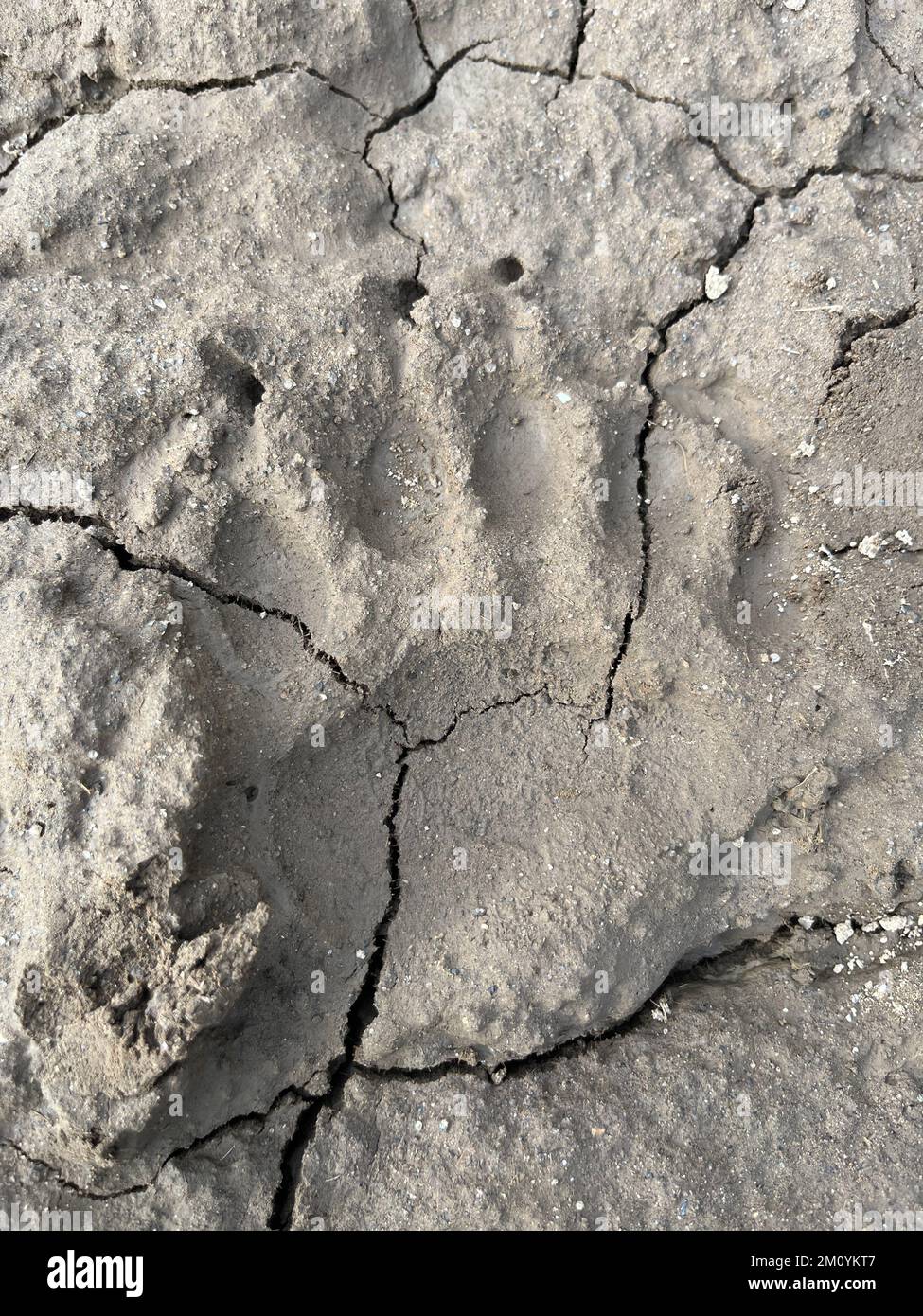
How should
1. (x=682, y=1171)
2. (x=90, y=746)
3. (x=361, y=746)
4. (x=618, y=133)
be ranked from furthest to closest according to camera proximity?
(x=618, y=133)
(x=361, y=746)
(x=682, y=1171)
(x=90, y=746)

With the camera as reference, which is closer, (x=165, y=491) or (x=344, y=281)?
(x=165, y=491)

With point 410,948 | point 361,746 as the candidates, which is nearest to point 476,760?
point 361,746

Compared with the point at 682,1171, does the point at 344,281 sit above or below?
above

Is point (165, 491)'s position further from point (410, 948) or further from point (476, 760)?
point (410, 948)

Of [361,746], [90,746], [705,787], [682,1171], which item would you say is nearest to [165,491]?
[90,746]

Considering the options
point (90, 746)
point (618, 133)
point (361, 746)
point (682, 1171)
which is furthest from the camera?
point (618, 133)

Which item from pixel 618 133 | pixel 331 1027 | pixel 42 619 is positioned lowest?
pixel 331 1027
